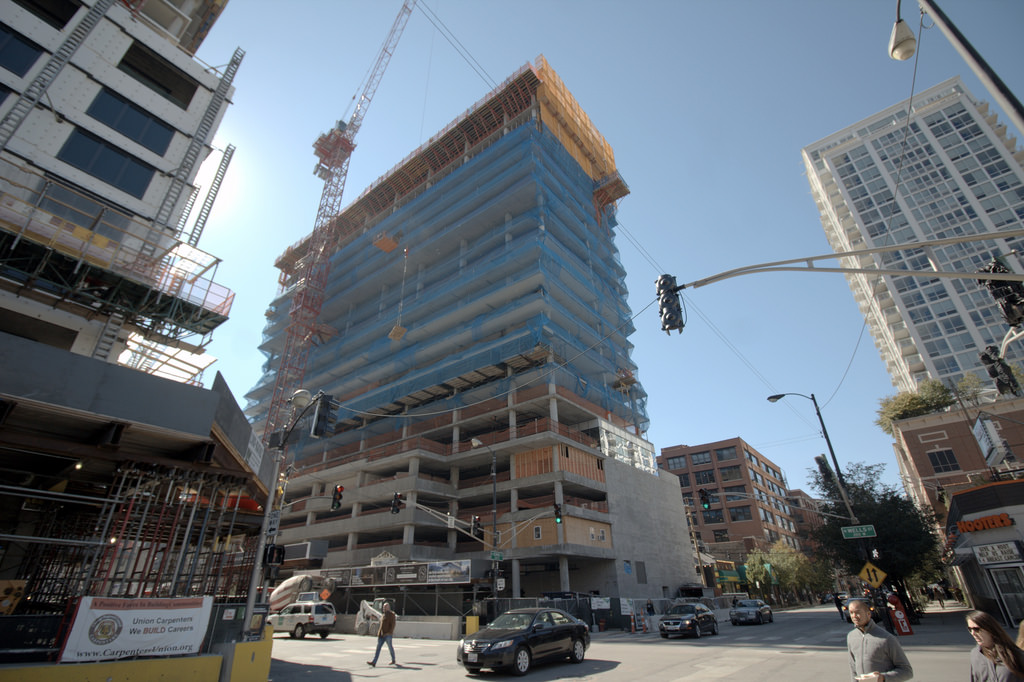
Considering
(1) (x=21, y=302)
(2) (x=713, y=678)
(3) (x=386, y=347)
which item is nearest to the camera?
(2) (x=713, y=678)

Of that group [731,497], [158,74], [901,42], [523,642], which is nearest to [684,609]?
[523,642]

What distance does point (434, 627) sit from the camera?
25.8 metres

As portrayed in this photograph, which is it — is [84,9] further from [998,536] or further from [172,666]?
[998,536]

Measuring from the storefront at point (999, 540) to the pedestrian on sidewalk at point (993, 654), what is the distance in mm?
20409

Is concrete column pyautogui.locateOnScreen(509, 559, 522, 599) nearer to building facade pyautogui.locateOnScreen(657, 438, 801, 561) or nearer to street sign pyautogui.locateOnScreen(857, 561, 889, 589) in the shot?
street sign pyautogui.locateOnScreen(857, 561, 889, 589)

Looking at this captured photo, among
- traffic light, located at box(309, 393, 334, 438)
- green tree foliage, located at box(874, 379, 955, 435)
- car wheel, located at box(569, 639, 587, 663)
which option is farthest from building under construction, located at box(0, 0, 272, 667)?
green tree foliage, located at box(874, 379, 955, 435)

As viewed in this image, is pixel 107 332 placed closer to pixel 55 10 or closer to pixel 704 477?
pixel 55 10

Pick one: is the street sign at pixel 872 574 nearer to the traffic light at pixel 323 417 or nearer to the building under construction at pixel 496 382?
the building under construction at pixel 496 382

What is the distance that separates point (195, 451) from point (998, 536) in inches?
1145

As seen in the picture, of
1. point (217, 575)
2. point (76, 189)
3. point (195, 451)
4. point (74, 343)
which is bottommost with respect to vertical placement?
point (217, 575)

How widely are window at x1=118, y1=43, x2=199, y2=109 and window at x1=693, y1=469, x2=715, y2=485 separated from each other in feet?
273

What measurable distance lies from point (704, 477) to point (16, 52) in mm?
88692

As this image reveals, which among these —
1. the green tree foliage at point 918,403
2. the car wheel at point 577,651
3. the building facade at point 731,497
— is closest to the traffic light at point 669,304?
the car wheel at point 577,651

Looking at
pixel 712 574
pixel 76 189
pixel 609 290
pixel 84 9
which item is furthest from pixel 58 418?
pixel 712 574
